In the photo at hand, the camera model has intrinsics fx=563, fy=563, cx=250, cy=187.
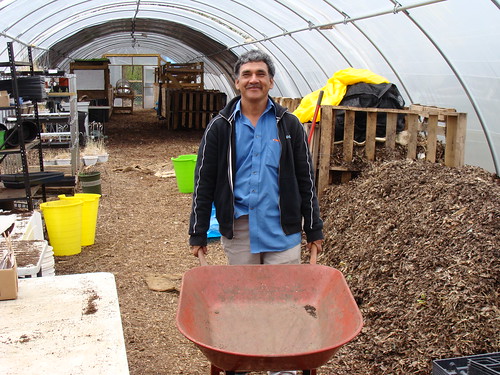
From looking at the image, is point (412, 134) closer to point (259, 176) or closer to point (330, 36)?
point (259, 176)

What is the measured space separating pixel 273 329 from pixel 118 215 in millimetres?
5120

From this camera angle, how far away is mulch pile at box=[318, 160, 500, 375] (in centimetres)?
312

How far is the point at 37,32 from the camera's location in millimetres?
13250

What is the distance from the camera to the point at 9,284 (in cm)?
231

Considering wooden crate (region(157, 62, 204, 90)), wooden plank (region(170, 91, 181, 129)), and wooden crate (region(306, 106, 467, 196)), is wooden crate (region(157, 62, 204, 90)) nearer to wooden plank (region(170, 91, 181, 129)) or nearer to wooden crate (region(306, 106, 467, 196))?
wooden plank (region(170, 91, 181, 129))

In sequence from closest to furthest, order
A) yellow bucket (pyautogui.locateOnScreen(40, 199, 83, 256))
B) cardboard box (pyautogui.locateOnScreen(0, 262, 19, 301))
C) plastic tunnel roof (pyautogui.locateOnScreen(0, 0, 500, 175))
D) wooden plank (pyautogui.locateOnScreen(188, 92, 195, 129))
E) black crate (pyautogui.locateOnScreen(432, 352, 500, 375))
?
cardboard box (pyautogui.locateOnScreen(0, 262, 19, 301)) < black crate (pyautogui.locateOnScreen(432, 352, 500, 375)) < yellow bucket (pyautogui.locateOnScreen(40, 199, 83, 256)) < plastic tunnel roof (pyautogui.locateOnScreen(0, 0, 500, 175)) < wooden plank (pyautogui.locateOnScreen(188, 92, 195, 129))

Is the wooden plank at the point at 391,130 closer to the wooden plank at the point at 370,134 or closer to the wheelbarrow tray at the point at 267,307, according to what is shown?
the wooden plank at the point at 370,134

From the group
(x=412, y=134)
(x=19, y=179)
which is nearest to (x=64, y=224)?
(x=19, y=179)

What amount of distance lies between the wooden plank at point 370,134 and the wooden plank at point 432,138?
1.77ft

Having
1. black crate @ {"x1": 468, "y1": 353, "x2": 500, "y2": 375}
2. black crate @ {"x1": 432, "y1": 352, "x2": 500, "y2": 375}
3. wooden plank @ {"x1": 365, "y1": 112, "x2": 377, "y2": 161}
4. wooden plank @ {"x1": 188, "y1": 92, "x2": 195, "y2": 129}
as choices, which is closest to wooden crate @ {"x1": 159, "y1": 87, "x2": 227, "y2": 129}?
wooden plank @ {"x1": 188, "y1": 92, "x2": 195, "y2": 129}

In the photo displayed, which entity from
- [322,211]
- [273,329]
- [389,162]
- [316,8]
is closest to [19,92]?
[322,211]

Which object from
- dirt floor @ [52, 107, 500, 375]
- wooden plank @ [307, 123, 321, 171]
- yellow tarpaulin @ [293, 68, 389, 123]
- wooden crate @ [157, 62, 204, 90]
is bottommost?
dirt floor @ [52, 107, 500, 375]

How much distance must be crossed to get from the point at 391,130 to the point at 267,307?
374cm

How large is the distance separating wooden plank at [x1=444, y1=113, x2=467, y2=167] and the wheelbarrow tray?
11.1 ft
